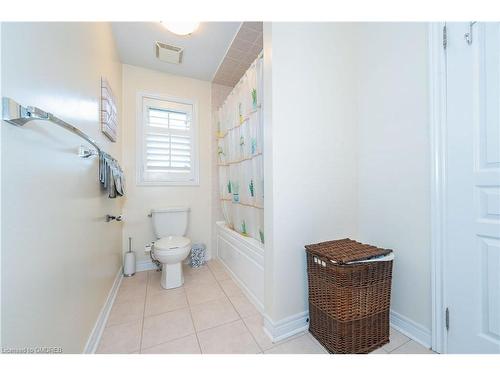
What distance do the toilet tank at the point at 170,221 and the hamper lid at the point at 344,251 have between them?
1.65 meters

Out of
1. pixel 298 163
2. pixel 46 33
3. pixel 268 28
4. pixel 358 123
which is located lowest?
pixel 298 163

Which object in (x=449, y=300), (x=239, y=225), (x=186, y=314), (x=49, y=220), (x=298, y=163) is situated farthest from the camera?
(x=239, y=225)

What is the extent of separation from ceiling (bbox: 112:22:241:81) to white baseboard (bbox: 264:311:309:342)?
244 centimetres

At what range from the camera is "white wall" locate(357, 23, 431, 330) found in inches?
47.5

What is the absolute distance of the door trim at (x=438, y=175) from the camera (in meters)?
1.11

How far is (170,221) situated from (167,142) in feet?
3.28

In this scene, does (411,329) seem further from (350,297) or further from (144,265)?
(144,265)

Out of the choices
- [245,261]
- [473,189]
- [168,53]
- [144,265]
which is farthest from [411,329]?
[168,53]

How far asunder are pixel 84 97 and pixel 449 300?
242cm

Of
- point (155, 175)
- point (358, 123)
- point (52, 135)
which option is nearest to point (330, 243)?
point (358, 123)

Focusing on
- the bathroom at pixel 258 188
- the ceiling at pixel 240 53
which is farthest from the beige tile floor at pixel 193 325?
the ceiling at pixel 240 53

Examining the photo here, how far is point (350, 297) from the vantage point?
110 centimetres

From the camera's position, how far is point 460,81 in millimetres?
1059
